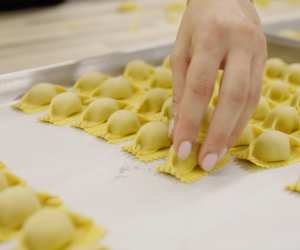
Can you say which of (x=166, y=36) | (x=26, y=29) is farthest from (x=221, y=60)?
(x=26, y=29)

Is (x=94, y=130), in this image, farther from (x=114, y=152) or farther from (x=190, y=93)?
(x=190, y=93)

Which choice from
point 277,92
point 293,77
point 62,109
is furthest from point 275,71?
point 62,109

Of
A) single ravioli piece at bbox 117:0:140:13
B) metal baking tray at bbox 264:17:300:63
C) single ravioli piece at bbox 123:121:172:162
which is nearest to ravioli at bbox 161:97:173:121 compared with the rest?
single ravioli piece at bbox 123:121:172:162

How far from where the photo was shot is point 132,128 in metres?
1.24

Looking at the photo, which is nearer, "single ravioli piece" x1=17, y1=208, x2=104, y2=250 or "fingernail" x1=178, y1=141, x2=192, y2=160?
"single ravioli piece" x1=17, y1=208, x2=104, y2=250

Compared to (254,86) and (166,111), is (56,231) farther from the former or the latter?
(166,111)

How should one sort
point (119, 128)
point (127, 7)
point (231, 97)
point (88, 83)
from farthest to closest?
point (127, 7) < point (88, 83) < point (119, 128) < point (231, 97)

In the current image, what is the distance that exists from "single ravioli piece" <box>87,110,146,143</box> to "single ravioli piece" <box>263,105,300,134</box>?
326mm

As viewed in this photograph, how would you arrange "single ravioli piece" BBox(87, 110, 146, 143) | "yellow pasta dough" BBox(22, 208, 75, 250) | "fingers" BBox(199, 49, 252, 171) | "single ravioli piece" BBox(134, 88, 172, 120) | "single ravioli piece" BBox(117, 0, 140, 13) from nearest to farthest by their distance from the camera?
"yellow pasta dough" BBox(22, 208, 75, 250)
"fingers" BBox(199, 49, 252, 171)
"single ravioli piece" BBox(87, 110, 146, 143)
"single ravioli piece" BBox(134, 88, 172, 120)
"single ravioli piece" BBox(117, 0, 140, 13)

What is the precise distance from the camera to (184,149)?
0.97 m

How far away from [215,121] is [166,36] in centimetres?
Result: 105

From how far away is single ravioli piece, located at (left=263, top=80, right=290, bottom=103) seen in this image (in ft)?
4.71

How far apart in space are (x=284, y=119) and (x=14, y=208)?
681mm

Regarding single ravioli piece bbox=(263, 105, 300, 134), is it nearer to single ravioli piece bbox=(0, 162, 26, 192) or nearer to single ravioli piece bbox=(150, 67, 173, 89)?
single ravioli piece bbox=(150, 67, 173, 89)
